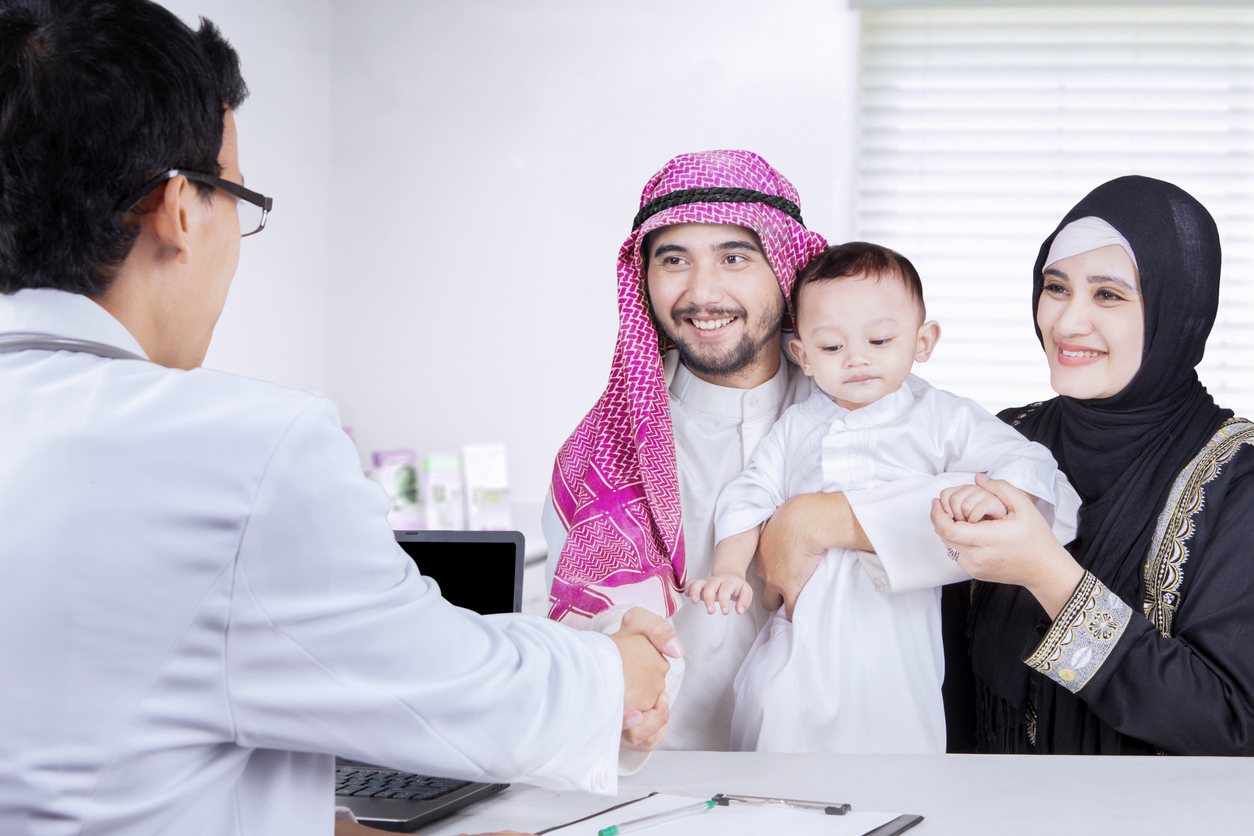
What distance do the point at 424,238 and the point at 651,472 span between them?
2.26 meters

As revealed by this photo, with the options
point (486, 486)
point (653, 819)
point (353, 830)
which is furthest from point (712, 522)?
point (486, 486)

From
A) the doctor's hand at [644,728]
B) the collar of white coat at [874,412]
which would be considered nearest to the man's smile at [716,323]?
the collar of white coat at [874,412]

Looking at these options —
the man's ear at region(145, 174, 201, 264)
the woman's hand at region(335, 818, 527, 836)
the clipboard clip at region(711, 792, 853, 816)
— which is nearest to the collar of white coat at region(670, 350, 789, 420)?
the clipboard clip at region(711, 792, 853, 816)

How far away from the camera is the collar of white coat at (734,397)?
66.7 inches

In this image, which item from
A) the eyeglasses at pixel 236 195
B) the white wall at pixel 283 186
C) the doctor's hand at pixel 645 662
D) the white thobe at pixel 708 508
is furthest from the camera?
the white wall at pixel 283 186

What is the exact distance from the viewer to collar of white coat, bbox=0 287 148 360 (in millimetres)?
718

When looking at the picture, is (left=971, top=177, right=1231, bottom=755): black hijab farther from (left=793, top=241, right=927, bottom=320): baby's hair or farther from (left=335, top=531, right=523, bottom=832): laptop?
(left=335, top=531, right=523, bottom=832): laptop

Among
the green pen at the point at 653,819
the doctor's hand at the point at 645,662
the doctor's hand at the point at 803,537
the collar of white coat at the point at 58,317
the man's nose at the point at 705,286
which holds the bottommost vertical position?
the green pen at the point at 653,819

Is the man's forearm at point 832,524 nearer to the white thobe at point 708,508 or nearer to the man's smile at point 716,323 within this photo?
the white thobe at point 708,508

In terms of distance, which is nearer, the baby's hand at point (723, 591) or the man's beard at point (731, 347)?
the baby's hand at point (723, 591)

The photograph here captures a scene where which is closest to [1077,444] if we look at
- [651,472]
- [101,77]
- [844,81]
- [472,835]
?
[651,472]

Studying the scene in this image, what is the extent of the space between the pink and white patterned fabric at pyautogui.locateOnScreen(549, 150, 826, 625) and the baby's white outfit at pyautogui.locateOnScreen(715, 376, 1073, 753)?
12cm

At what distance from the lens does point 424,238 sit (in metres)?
3.52

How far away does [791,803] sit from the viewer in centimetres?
105
